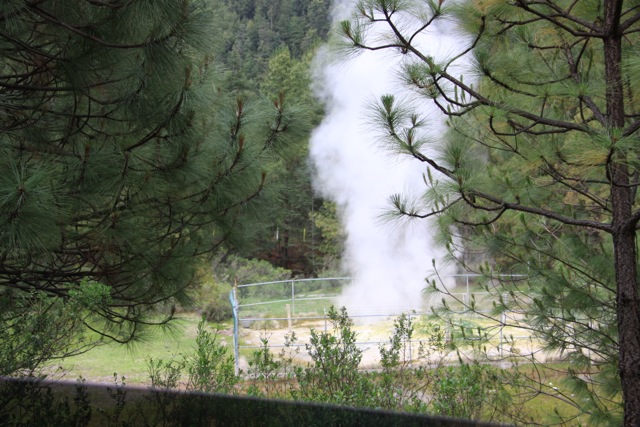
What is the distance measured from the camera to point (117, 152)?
323 centimetres

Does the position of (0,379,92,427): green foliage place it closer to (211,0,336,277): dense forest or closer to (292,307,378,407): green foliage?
(292,307,378,407): green foliage

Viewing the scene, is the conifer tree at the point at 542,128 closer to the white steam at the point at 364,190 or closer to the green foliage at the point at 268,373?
the green foliage at the point at 268,373

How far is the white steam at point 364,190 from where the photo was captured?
16.6m

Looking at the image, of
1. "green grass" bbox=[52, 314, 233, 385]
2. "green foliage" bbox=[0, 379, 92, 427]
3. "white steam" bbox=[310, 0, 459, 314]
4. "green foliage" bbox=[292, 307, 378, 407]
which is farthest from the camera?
"white steam" bbox=[310, 0, 459, 314]

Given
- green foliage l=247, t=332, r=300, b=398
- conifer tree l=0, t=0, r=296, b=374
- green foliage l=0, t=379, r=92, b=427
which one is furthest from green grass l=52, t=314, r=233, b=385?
green foliage l=0, t=379, r=92, b=427

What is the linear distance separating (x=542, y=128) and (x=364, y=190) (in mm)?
14634

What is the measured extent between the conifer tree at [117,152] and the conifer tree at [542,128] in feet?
3.09

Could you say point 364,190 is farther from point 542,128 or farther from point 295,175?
point 542,128

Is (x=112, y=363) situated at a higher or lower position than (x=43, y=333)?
higher

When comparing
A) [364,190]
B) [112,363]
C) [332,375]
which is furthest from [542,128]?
[364,190]

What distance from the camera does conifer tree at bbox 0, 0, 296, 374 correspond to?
289 centimetres

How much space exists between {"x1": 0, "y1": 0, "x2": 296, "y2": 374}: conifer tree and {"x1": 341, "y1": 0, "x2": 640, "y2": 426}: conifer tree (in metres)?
0.94

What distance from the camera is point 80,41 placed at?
3.13 meters

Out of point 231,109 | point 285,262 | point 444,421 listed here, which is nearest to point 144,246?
point 231,109
